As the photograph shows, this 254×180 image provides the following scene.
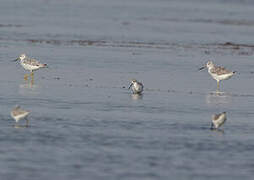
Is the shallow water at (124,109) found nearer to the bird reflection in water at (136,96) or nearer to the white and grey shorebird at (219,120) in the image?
the bird reflection in water at (136,96)

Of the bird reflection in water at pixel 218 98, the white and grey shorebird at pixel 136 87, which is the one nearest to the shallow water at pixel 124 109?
the bird reflection in water at pixel 218 98

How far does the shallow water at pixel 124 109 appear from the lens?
13.8 metres

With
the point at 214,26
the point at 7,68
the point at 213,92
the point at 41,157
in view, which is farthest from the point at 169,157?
the point at 214,26

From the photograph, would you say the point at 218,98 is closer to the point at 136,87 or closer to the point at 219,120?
the point at 136,87

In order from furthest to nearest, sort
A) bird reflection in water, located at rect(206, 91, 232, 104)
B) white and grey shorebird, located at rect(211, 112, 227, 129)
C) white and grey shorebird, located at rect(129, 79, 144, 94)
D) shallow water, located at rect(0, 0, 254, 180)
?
white and grey shorebird, located at rect(129, 79, 144, 94)
bird reflection in water, located at rect(206, 91, 232, 104)
white and grey shorebird, located at rect(211, 112, 227, 129)
shallow water, located at rect(0, 0, 254, 180)

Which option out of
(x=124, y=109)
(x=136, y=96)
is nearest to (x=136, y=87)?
(x=136, y=96)

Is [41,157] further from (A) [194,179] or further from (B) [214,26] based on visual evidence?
(B) [214,26]

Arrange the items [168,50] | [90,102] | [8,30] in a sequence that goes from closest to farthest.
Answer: [90,102], [168,50], [8,30]

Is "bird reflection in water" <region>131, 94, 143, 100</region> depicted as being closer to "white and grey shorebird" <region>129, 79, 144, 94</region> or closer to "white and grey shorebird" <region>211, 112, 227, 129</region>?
"white and grey shorebird" <region>129, 79, 144, 94</region>

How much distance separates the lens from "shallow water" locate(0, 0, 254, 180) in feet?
45.4

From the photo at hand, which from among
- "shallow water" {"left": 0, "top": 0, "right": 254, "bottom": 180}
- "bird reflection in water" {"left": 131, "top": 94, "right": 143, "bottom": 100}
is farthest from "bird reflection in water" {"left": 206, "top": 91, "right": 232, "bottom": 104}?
"bird reflection in water" {"left": 131, "top": 94, "right": 143, "bottom": 100}

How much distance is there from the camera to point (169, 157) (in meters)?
14.5

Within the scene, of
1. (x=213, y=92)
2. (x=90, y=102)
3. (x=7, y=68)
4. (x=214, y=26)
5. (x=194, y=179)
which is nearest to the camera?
(x=194, y=179)

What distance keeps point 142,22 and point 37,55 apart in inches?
980
